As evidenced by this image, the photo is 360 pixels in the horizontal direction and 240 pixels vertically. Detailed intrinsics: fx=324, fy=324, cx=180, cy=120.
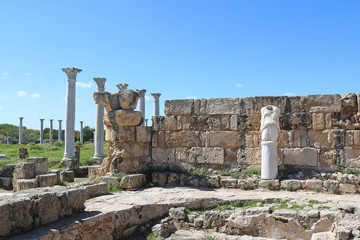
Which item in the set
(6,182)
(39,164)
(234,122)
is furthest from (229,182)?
(6,182)

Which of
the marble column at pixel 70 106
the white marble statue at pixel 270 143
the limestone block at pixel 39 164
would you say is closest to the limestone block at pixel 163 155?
the white marble statue at pixel 270 143

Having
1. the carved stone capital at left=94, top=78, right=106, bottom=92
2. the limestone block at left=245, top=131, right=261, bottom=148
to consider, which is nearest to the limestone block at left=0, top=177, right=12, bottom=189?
the limestone block at left=245, top=131, right=261, bottom=148

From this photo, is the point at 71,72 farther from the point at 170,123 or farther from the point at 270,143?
the point at 270,143

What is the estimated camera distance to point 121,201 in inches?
255

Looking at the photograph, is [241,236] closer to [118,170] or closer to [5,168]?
[118,170]

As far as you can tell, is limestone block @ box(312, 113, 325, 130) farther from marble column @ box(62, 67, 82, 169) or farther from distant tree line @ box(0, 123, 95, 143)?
distant tree line @ box(0, 123, 95, 143)

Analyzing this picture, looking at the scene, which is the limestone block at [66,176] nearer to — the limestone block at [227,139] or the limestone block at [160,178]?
the limestone block at [160,178]

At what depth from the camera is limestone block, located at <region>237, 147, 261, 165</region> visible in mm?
8914

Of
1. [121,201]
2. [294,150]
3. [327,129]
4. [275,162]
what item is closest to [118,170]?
[121,201]

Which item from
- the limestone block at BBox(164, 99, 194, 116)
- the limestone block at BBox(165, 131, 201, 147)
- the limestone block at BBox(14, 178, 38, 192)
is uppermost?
the limestone block at BBox(164, 99, 194, 116)

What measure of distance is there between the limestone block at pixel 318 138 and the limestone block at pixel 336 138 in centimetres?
10

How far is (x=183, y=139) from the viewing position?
9578 millimetres

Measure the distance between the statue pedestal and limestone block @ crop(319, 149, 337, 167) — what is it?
4.39 ft

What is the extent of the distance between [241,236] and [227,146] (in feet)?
12.3
